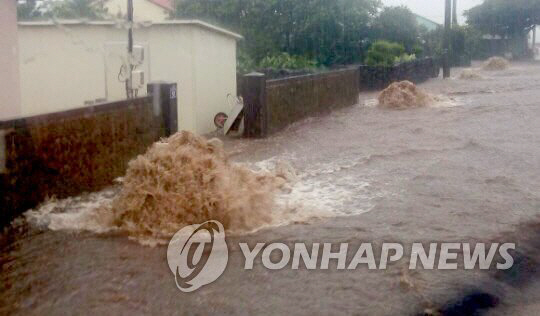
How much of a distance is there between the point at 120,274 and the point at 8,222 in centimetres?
226

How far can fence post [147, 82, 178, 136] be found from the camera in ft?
43.3

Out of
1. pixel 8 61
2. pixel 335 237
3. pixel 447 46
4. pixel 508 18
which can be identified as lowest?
pixel 335 237

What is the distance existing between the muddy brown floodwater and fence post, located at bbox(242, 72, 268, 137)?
4.49ft

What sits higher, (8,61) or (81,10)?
(81,10)

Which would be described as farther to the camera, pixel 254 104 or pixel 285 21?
pixel 285 21

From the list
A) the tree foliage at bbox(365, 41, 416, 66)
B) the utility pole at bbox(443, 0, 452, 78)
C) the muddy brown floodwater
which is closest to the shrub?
the tree foliage at bbox(365, 41, 416, 66)

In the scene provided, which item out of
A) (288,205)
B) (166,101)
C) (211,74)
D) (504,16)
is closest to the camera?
(288,205)

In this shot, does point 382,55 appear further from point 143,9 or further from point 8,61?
point 8,61

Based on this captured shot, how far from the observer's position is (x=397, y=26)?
39.8 m

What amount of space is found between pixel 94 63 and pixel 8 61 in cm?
680

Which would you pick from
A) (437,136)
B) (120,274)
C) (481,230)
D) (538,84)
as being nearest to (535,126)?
(437,136)

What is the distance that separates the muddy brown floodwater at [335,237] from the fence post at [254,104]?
1.37 metres

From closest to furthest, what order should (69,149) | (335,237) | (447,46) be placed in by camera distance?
1. (335,237)
2. (69,149)
3. (447,46)

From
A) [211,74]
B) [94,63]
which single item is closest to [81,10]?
[94,63]
